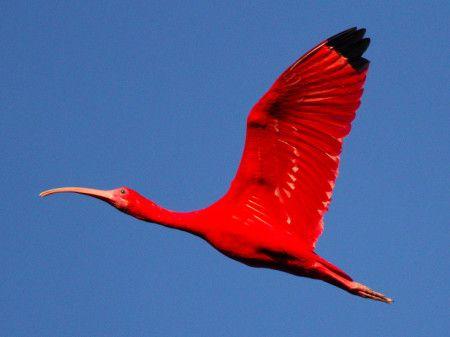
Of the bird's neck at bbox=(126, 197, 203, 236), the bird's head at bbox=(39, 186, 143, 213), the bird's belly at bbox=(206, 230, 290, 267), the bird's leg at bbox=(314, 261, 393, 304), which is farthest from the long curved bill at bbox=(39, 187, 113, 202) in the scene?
the bird's leg at bbox=(314, 261, 393, 304)

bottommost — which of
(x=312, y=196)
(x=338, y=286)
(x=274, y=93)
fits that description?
(x=338, y=286)

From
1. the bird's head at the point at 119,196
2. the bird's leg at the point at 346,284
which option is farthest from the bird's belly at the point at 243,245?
the bird's head at the point at 119,196

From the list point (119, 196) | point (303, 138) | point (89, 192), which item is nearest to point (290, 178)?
point (303, 138)

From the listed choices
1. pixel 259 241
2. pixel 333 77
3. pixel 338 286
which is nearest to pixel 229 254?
pixel 259 241

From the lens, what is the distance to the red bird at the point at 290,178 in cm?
1625

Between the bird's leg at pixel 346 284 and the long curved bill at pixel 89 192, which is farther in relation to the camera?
the bird's leg at pixel 346 284

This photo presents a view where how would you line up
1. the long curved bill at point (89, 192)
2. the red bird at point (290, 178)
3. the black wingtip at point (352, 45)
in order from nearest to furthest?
the long curved bill at point (89, 192) < the red bird at point (290, 178) < the black wingtip at point (352, 45)

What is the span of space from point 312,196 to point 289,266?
3.38 feet

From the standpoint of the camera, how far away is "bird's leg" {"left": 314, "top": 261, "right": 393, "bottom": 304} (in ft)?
53.7

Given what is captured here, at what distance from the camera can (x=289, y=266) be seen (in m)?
16.4

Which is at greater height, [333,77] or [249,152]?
[333,77]

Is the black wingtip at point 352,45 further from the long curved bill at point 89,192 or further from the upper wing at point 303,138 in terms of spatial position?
the long curved bill at point 89,192

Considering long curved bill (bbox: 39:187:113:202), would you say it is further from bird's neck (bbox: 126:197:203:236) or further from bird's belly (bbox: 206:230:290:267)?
bird's belly (bbox: 206:230:290:267)

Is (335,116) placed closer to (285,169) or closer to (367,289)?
(285,169)
